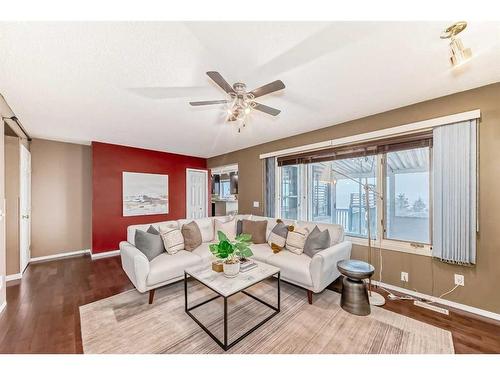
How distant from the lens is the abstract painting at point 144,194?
456 centimetres

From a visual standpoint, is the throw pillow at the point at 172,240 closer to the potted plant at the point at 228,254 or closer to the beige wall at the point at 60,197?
the potted plant at the point at 228,254

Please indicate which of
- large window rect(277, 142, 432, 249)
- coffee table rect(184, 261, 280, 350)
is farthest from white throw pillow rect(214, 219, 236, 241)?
large window rect(277, 142, 432, 249)

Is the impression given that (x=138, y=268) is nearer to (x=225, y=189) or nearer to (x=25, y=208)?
(x=25, y=208)

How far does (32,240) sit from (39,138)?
80.1 inches

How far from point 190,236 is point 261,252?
110cm

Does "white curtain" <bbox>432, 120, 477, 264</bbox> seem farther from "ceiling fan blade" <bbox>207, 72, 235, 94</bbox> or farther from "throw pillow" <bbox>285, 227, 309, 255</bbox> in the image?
"ceiling fan blade" <bbox>207, 72, 235, 94</bbox>

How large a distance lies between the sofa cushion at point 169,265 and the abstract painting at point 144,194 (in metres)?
2.51

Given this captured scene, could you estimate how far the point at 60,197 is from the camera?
417 centimetres

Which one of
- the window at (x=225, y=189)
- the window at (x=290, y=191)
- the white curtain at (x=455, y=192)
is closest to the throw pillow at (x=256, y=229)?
the window at (x=290, y=191)

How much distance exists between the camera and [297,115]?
9.59 ft

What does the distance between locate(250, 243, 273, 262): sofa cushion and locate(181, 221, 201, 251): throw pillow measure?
89 centimetres

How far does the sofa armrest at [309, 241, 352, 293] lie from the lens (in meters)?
2.24
